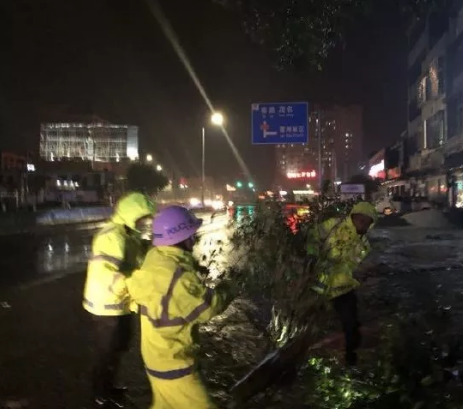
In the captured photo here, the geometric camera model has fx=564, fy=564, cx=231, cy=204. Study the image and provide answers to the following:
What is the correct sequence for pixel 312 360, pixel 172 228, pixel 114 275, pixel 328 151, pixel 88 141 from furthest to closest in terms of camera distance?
pixel 88 141
pixel 328 151
pixel 312 360
pixel 114 275
pixel 172 228

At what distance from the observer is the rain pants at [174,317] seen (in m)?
2.70

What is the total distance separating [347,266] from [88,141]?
78.0m

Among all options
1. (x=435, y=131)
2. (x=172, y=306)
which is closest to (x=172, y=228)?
(x=172, y=306)

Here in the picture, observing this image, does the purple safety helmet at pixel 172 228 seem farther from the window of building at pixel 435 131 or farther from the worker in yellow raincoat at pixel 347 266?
the window of building at pixel 435 131

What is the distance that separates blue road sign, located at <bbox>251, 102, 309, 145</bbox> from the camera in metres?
21.2

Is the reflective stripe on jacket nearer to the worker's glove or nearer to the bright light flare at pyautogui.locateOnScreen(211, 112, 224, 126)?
the worker's glove

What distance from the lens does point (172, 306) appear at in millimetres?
2707

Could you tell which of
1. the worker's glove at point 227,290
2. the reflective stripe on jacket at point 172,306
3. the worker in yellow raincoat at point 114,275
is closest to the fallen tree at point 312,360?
the worker in yellow raincoat at point 114,275

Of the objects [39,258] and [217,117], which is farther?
[217,117]

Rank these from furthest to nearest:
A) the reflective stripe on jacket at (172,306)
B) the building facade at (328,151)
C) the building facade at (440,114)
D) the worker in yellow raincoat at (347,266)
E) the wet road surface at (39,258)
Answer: the building facade at (328,151), the building facade at (440,114), the wet road surface at (39,258), the worker in yellow raincoat at (347,266), the reflective stripe on jacket at (172,306)

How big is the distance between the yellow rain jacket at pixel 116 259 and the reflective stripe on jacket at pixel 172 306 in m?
1.23

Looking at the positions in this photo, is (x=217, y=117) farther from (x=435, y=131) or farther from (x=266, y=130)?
(x=435, y=131)

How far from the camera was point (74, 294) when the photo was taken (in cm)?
958

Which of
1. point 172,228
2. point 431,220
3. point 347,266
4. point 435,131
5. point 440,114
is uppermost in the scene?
point 440,114
